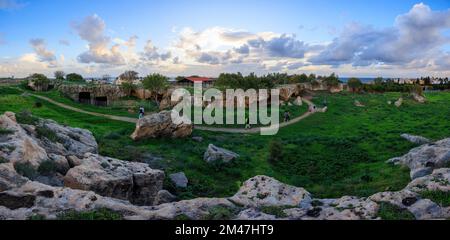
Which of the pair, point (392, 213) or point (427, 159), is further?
point (427, 159)

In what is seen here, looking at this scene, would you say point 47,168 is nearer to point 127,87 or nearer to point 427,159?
point 427,159

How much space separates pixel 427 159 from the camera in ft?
76.7

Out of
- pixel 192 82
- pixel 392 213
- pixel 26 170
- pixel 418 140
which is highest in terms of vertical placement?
pixel 192 82

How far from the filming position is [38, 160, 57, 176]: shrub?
51.2ft

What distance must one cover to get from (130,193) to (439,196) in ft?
43.9

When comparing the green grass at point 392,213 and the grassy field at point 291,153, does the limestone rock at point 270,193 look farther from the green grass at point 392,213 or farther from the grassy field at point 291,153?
the grassy field at point 291,153

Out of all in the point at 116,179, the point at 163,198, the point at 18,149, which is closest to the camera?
the point at 18,149

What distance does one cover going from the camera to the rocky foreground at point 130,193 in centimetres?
1095

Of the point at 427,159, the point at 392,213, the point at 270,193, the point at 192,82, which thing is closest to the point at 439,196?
the point at 392,213

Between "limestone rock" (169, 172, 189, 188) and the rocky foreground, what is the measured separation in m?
3.98

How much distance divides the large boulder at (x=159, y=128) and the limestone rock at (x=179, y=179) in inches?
501

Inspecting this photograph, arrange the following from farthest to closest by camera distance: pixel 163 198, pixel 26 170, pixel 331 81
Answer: pixel 331 81 < pixel 163 198 < pixel 26 170

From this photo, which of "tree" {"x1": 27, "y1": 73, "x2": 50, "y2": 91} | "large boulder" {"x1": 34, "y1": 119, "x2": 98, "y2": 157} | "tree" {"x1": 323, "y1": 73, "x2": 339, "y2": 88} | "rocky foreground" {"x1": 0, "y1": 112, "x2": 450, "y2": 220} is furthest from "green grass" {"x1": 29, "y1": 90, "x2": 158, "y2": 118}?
"tree" {"x1": 323, "y1": 73, "x2": 339, "y2": 88}
